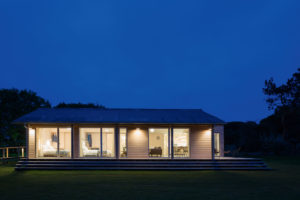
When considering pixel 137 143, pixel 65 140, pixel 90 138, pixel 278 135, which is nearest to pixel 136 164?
pixel 137 143

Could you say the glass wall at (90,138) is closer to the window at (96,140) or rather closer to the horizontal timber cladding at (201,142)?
the window at (96,140)

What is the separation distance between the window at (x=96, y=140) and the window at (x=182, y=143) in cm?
356

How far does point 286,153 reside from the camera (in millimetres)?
24547

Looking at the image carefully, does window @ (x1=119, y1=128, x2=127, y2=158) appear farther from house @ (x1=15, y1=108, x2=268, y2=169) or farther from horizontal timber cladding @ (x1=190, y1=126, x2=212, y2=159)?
horizontal timber cladding @ (x1=190, y1=126, x2=212, y2=159)

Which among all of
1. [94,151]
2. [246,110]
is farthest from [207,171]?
[246,110]

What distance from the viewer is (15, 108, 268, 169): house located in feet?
48.6

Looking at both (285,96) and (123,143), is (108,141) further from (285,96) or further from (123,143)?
(285,96)

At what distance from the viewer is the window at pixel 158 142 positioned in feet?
51.9

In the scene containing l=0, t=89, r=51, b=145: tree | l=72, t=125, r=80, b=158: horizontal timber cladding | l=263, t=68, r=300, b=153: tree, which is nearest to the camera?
l=72, t=125, r=80, b=158: horizontal timber cladding

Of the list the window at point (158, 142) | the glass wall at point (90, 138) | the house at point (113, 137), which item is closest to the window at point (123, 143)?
the house at point (113, 137)

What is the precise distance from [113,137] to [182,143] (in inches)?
151

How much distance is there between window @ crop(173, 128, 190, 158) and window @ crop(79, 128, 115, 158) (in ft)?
→ 11.7

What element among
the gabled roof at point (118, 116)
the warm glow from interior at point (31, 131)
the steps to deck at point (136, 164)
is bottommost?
the steps to deck at point (136, 164)

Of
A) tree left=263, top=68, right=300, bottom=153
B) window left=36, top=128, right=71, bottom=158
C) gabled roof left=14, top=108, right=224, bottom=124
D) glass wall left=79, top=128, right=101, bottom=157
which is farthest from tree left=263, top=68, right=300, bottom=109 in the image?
window left=36, top=128, right=71, bottom=158
